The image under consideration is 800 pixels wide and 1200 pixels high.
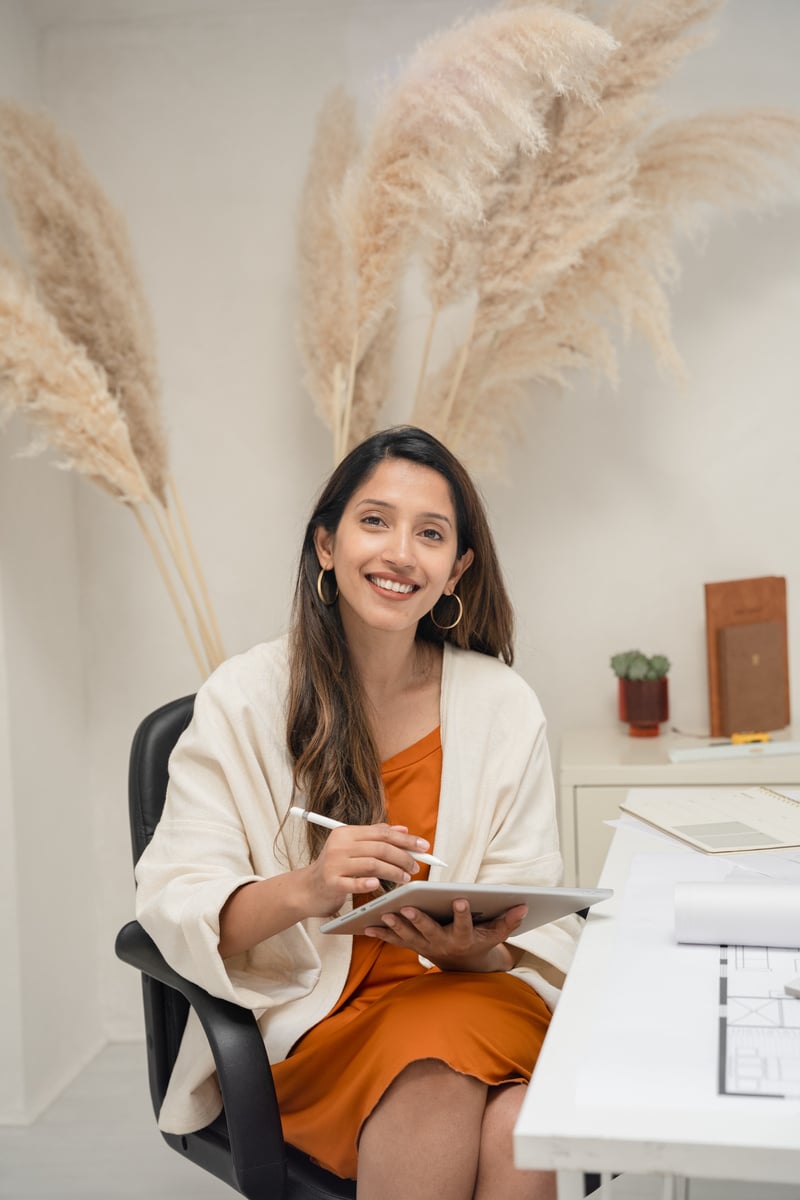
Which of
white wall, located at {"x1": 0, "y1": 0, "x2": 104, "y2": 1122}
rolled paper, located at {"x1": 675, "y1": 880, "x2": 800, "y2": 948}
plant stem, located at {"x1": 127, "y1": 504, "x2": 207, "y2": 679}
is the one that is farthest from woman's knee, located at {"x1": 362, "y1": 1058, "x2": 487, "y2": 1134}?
white wall, located at {"x1": 0, "y1": 0, "x2": 104, "y2": 1122}

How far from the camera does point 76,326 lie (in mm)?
2377

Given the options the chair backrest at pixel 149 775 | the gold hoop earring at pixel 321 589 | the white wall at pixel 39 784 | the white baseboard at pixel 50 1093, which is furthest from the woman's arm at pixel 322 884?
the white baseboard at pixel 50 1093

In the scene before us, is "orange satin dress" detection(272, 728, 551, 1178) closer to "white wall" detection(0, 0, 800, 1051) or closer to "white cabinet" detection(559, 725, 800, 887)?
"white cabinet" detection(559, 725, 800, 887)

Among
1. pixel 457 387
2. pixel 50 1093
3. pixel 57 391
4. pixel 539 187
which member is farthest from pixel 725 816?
pixel 50 1093

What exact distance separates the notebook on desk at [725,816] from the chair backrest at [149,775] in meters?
0.66

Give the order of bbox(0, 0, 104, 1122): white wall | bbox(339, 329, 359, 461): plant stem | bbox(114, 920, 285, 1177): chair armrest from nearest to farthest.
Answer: bbox(114, 920, 285, 1177): chair armrest, bbox(339, 329, 359, 461): plant stem, bbox(0, 0, 104, 1122): white wall

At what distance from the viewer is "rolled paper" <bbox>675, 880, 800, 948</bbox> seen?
1.20 metres

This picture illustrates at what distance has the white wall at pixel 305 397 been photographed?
2.78 meters

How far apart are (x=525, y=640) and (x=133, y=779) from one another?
1.37 m

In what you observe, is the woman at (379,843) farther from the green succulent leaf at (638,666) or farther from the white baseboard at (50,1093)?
the white baseboard at (50,1093)

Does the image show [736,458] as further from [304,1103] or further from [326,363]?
[304,1103]

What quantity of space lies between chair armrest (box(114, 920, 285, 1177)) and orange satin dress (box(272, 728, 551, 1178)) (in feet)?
0.27

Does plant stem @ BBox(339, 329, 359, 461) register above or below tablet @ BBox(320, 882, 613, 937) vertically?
above

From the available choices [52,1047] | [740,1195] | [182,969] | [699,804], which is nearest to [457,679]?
[699,804]
